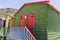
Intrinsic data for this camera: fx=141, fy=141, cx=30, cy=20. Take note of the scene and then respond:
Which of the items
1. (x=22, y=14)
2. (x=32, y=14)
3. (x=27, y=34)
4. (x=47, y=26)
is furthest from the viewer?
(x=22, y=14)

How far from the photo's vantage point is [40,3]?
15.3 m

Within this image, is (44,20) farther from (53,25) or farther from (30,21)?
A: (30,21)

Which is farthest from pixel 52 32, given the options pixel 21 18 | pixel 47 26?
pixel 21 18

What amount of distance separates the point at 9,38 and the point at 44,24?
4.32m

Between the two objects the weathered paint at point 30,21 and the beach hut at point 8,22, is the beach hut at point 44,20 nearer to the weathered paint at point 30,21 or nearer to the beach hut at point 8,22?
the weathered paint at point 30,21

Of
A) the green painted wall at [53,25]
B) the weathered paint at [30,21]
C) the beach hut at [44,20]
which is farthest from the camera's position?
the weathered paint at [30,21]

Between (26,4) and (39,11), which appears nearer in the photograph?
(39,11)

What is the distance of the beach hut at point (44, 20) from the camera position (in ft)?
48.4

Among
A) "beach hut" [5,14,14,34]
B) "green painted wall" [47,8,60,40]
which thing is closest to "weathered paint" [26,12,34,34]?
"green painted wall" [47,8,60,40]

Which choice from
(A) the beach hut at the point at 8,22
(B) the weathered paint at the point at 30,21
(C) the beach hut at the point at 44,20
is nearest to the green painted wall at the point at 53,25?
(C) the beach hut at the point at 44,20

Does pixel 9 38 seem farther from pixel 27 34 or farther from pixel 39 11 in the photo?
pixel 39 11

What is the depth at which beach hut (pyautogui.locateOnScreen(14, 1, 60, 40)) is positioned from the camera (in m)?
14.7

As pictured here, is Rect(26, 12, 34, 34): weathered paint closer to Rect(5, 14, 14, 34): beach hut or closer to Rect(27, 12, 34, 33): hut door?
Rect(27, 12, 34, 33): hut door

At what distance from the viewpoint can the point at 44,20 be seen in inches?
583
